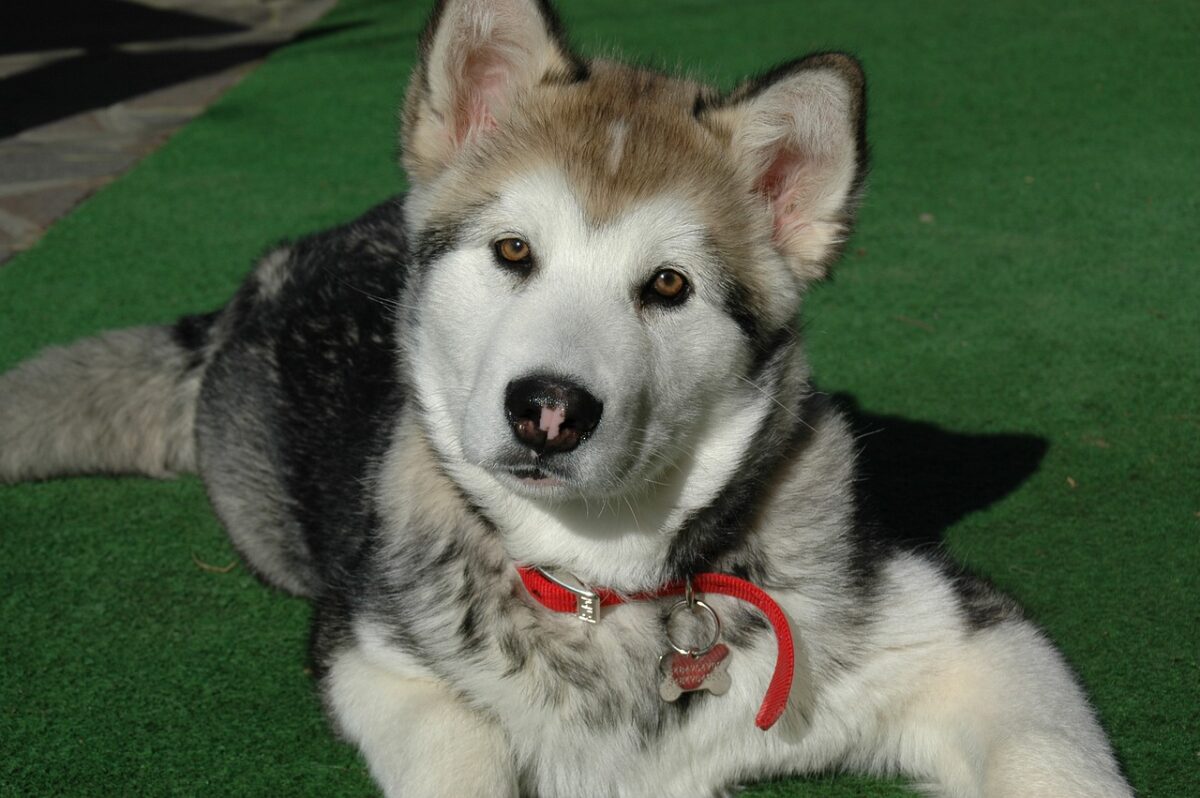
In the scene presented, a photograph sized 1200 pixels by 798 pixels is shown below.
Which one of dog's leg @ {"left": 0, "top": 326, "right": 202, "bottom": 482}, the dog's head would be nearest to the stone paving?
dog's leg @ {"left": 0, "top": 326, "right": 202, "bottom": 482}

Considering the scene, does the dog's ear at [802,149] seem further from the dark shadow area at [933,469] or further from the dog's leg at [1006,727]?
the dark shadow area at [933,469]

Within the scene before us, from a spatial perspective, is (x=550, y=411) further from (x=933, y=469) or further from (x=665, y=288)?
(x=933, y=469)

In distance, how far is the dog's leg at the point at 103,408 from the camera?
4.29 metres

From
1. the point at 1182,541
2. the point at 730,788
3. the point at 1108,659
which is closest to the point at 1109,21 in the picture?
the point at 1182,541

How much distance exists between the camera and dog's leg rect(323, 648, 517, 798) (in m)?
2.68

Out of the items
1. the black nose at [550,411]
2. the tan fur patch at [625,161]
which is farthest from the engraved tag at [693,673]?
the tan fur patch at [625,161]

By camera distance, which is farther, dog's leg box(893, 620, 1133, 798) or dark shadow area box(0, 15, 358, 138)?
dark shadow area box(0, 15, 358, 138)

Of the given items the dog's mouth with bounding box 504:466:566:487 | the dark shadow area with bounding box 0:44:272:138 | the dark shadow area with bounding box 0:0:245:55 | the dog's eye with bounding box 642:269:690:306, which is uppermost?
the dog's eye with bounding box 642:269:690:306

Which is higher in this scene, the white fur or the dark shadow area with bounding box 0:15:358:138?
the white fur

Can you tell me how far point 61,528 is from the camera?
4051mm

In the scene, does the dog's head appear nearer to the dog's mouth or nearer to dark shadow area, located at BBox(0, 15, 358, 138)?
the dog's mouth

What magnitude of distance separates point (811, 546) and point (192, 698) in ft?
5.21

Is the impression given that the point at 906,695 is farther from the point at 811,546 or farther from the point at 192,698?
the point at 192,698

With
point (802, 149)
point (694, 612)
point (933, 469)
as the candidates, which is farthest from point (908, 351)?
point (694, 612)
